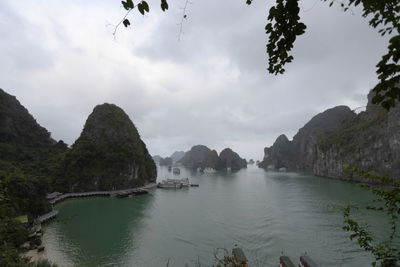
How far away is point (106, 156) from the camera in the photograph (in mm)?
67938

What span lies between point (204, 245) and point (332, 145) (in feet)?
333

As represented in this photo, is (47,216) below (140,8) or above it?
below

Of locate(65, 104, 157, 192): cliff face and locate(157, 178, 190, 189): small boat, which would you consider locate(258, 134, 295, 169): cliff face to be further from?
locate(65, 104, 157, 192): cliff face

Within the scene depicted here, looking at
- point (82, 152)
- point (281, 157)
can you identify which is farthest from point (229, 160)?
point (82, 152)

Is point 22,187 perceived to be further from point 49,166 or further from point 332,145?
point 332,145

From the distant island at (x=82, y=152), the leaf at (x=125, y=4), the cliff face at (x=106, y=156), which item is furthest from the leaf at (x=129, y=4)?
the cliff face at (x=106, y=156)

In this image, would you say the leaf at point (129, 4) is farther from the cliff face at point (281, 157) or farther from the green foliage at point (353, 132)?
the cliff face at point (281, 157)

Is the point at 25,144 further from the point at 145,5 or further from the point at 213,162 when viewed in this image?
the point at 213,162

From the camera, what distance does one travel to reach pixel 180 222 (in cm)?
3291

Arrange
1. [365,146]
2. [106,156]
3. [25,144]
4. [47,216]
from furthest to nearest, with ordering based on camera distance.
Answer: [365,146] → [106,156] → [25,144] → [47,216]

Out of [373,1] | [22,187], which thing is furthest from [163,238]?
[373,1]

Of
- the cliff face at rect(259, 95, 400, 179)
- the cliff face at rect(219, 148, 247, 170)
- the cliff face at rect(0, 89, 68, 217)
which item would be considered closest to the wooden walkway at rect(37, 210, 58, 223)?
the cliff face at rect(0, 89, 68, 217)

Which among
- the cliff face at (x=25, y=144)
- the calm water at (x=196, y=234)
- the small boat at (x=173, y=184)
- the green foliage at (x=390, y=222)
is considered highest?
the cliff face at (x=25, y=144)

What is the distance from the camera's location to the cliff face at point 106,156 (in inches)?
2442
